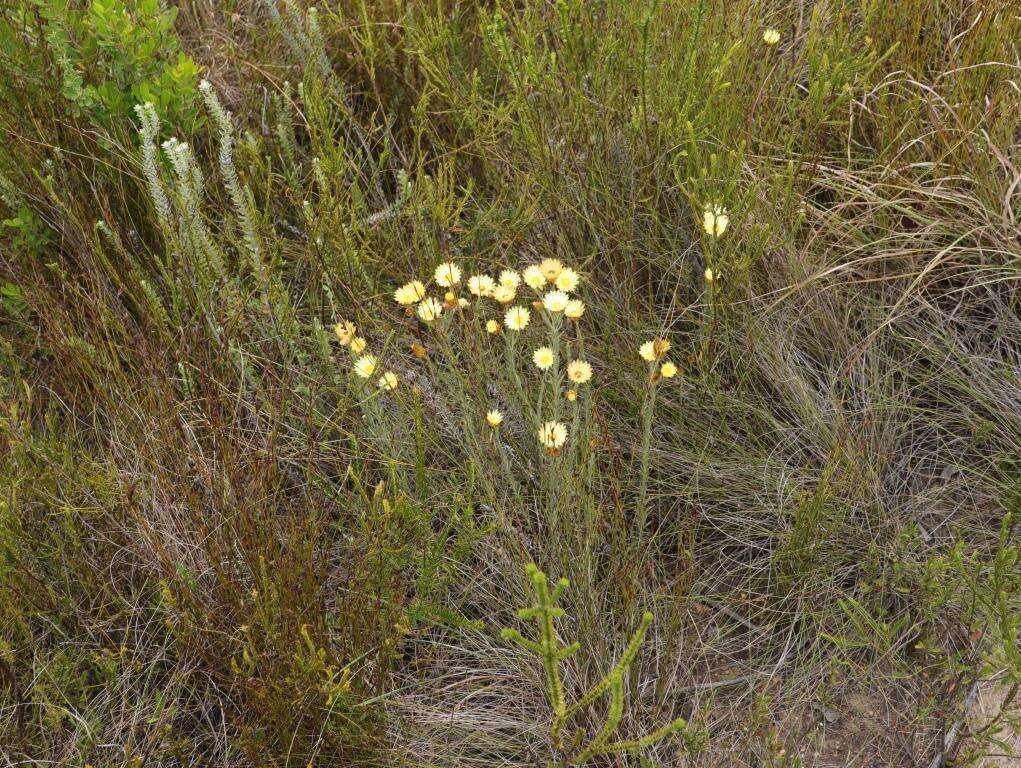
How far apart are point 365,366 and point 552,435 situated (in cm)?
47

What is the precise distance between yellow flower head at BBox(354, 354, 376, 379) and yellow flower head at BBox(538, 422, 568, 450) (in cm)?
37

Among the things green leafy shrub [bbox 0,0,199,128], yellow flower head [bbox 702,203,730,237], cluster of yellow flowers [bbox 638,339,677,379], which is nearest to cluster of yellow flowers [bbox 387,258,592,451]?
cluster of yellow flowers [bbox 638,339,677,379]

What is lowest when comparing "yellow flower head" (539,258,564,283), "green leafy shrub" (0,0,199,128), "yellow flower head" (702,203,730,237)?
"yellow flower head" (702,203,730,237)

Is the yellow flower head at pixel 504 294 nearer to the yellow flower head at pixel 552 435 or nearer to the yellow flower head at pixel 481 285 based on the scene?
the yellow flower head at pixel 481 285

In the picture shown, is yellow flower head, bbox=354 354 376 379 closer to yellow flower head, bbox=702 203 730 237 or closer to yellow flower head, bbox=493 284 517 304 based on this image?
yellow flower head, bbox=493 284 517 304

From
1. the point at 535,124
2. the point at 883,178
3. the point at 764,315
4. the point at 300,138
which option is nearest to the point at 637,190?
the point at 535,124

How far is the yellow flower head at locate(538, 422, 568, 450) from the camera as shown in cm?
147

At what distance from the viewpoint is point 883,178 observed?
2109 mm

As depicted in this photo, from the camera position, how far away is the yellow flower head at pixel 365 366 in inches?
65.8

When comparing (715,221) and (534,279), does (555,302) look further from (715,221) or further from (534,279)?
(715,221)

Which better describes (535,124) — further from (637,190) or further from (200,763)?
(200,763)

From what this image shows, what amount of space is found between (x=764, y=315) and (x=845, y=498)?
0.48 metres

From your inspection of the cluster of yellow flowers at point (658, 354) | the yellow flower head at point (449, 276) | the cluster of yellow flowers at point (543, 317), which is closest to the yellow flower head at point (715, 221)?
the cluster of yellow flowers at point (543, 317)

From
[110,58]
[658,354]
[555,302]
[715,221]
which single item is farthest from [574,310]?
[110,58]
